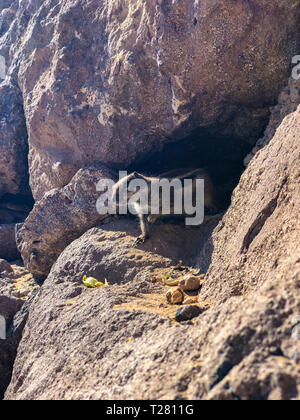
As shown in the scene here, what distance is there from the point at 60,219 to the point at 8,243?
105 inches

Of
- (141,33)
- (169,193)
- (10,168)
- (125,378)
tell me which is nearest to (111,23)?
(141,33)

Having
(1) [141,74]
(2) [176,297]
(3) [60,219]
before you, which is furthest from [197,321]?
(3) [60,219]

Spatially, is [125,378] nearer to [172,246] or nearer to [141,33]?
[172,246]

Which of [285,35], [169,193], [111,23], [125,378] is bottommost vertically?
[125,378]

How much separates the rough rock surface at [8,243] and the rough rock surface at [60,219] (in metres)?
1.66

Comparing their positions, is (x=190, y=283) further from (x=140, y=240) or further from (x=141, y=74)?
(x=141, y=74)

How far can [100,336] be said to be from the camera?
113 inches

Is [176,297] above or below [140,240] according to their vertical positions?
below

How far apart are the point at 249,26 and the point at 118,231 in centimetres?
262

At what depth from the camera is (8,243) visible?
7.95 metres

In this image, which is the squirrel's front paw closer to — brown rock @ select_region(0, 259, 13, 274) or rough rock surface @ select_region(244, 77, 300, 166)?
rough rock surface @ select_region(244, 77, 300, 166)

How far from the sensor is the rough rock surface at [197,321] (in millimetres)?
1812

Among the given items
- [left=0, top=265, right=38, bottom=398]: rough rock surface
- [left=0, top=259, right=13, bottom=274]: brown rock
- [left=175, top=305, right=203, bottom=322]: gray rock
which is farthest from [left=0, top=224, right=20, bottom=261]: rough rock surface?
[left=175, top=305, right=203, bottom=322]: gray rock

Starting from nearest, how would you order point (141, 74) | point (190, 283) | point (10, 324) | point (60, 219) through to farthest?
point (190, 283), point (10, 324), point (141, 74), point (60, 219)
